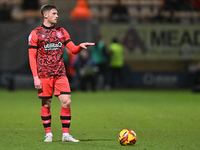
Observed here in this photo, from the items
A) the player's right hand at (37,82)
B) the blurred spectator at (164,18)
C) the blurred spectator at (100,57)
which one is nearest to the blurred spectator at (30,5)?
the blurred spectator at (100,57)

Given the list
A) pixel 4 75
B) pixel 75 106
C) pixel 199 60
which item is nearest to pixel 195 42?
pixel 199 60

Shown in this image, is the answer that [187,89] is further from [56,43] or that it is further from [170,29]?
[56,43]

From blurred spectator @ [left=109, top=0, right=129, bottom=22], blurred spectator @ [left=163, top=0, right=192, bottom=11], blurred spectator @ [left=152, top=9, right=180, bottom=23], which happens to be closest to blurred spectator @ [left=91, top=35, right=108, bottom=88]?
blurred spectator @ [left=109, top=0, right=129, bottom=22]

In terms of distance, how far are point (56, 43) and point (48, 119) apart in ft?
3.74

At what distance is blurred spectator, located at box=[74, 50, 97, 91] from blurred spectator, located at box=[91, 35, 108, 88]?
60cm

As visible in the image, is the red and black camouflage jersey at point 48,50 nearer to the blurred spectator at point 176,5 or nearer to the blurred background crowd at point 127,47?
the blurred background crowd at point 127,47

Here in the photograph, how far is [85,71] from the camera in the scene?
20516 mm

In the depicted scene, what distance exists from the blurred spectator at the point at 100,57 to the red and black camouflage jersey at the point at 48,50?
43.7 feet

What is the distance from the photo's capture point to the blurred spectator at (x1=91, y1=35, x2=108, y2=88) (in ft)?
70.2

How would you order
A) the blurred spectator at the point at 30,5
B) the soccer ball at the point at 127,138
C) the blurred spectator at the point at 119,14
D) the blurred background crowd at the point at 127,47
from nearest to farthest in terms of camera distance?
1. the soccer ball at the point at 127,138
2. the blurred background crowd at the point at 127,47
3. the blurred spectator at the point at 119,14
4. the blurred spectator at the point at 30,5

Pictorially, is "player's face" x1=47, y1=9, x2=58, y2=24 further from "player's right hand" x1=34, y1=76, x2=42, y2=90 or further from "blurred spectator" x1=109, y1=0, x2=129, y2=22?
"blurred spectator" x1=109, y1=0, x2=129, y2=22

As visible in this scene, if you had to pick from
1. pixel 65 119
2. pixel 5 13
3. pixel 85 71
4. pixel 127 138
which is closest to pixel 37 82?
pixel 65 119

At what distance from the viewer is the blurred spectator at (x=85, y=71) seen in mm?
20531

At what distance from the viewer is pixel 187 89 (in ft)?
72.7
